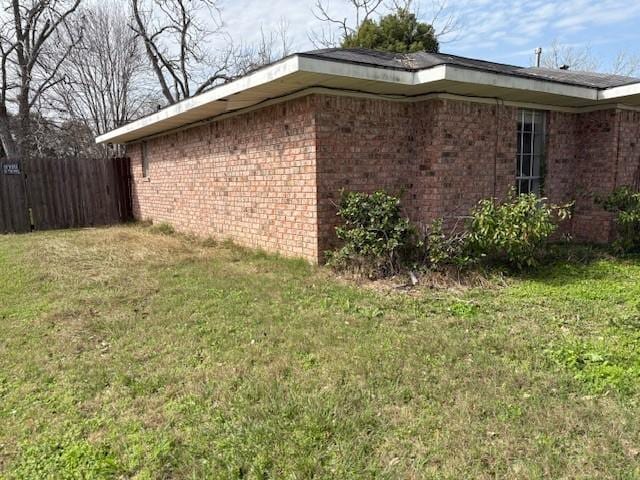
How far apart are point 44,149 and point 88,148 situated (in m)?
2.15

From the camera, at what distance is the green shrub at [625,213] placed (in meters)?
6.77

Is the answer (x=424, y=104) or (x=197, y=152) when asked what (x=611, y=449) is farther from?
(x=197, y=152)

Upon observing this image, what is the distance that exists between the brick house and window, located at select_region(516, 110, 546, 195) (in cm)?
2

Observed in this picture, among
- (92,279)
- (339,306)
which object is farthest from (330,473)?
(92,279)

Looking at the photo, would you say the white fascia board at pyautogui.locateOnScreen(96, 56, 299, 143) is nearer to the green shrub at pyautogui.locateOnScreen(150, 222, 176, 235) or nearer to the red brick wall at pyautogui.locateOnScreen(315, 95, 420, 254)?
the red brick wall at pyautogui.locateOnScreen(315, 95, 420, 254)

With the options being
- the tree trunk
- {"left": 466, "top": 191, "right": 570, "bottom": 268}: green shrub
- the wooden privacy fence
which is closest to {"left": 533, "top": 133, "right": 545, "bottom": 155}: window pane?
{"left": 466, "top": 191, "right": 570, "bottom": 268}: green shrub

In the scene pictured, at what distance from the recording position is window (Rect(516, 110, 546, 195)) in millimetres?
7713

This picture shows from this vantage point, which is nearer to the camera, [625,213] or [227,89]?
[227,89]

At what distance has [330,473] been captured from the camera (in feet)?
7.30

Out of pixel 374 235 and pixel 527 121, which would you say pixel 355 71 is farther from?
pixel 527 121

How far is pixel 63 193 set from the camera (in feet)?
40.8

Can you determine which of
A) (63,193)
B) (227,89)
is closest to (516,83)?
(227,89)

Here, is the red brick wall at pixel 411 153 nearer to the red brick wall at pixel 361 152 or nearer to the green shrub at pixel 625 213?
the red brick wall at pixel 361 152

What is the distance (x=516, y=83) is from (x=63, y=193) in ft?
38.5
